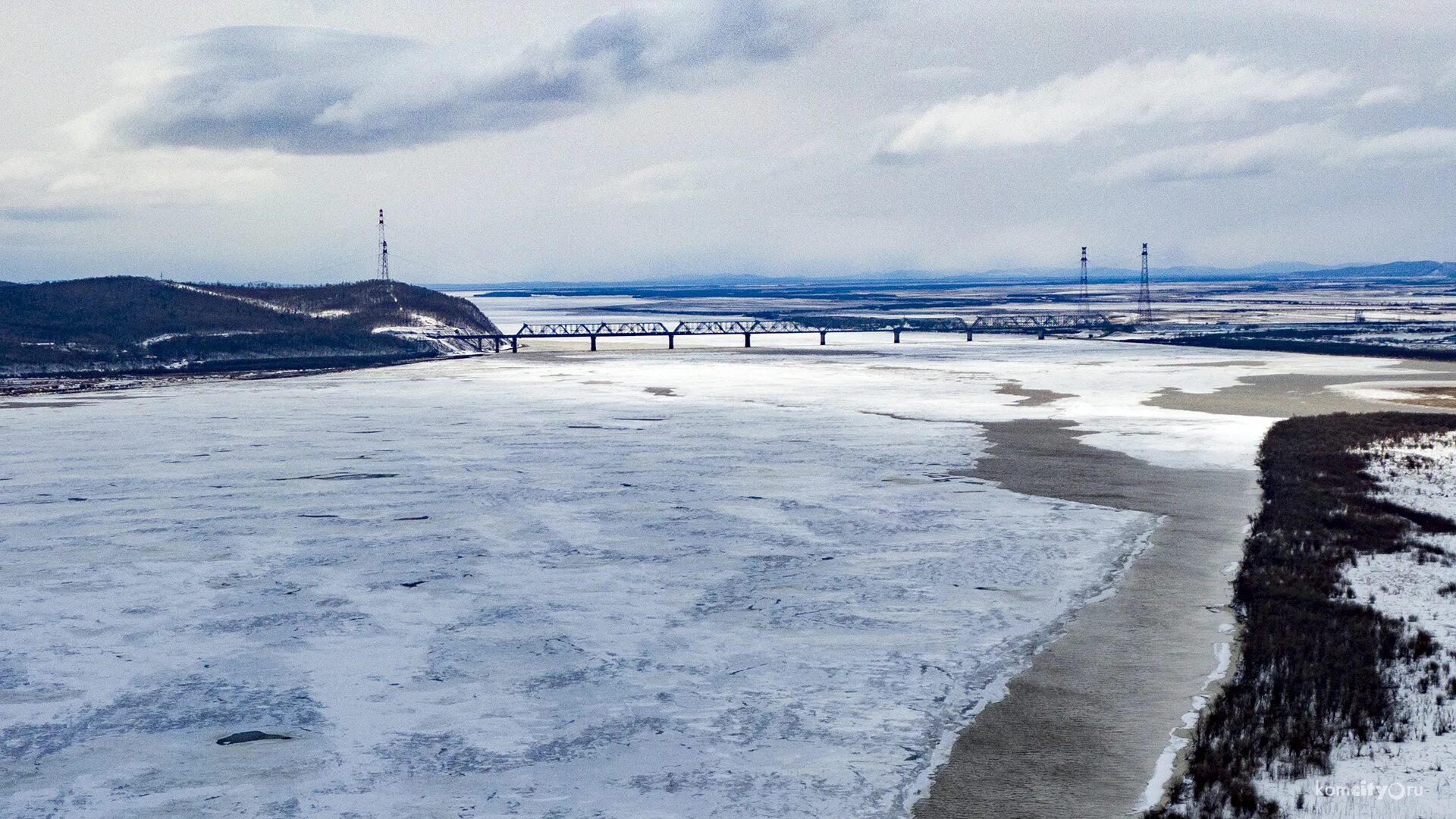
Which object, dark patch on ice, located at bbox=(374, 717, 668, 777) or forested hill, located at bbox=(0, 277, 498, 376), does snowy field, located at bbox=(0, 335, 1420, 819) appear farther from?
forested hill, located at bbox=(0, 277, 498, 376)

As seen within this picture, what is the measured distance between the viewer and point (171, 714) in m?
16.1

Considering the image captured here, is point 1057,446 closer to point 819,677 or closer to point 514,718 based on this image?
point 819,677

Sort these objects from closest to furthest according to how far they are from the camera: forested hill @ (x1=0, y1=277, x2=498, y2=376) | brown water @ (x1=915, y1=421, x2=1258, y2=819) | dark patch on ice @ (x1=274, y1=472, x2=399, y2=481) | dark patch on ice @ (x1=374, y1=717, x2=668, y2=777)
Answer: brown water @ (x1=915, y1=421, x2=1258, y2=819), dark patch on ice @ (x1=374, y1=717, x2=668, y2=777), dark patch on ice @ (x1=274, y1=472, x2=399, y2=481), forested hill @ (x1=0, y1=277, x2=498, y2=376)

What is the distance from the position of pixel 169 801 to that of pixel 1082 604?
46.0 feet

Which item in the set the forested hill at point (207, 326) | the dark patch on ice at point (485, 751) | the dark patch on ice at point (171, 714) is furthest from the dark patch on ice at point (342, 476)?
the forested hill at point (207, 326)

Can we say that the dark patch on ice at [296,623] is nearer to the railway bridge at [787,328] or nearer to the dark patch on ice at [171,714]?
the dark patch on ice at [171,714]

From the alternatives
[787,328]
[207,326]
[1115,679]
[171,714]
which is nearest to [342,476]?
[171,714]

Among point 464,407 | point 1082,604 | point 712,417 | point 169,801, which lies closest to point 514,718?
point 169,801

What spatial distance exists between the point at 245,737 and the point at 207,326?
10721 cm

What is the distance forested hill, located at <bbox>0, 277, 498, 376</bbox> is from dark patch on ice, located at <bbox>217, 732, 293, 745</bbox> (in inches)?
3012

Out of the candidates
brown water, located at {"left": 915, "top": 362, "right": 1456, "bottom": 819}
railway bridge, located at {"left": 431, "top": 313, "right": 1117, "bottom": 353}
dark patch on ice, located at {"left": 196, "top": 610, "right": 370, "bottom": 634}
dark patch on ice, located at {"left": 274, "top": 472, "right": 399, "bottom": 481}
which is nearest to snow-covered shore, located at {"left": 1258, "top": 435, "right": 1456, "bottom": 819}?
brown water, located at {"left": 915, "top": 362, "right": 1456, "bottom": 819}

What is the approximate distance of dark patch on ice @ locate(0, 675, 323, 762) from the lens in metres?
15.3

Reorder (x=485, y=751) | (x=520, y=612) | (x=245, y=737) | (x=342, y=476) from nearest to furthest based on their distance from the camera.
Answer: (x=485, y=751) < (x=245, y=737) < (x=520, y=612) < (x=342, y=476)

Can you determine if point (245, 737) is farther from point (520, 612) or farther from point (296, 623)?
point (520, 612)
